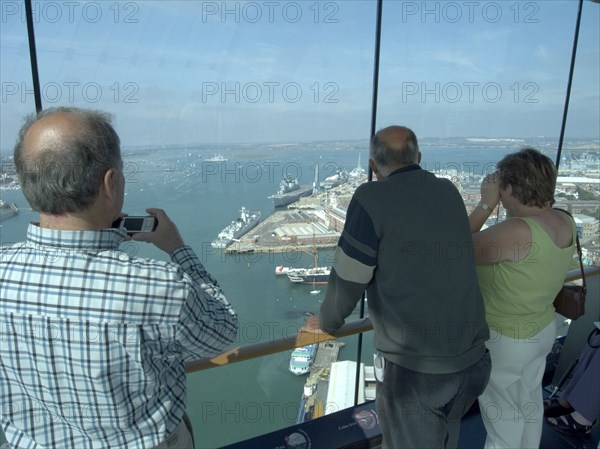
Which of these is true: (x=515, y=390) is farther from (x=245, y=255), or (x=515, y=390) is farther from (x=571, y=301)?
(x=245, y=255)

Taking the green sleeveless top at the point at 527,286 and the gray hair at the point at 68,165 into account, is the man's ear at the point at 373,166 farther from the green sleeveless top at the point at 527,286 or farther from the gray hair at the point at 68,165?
the gray hair at the point at 68,165

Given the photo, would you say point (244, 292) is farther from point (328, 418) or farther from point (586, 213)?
point (586, 213)

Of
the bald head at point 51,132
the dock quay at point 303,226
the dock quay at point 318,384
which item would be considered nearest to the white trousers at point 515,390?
the dock quay at point 318,384

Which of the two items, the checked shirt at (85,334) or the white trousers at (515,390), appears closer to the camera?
the checked shirt at (85,334)

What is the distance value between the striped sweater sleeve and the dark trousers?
32cm

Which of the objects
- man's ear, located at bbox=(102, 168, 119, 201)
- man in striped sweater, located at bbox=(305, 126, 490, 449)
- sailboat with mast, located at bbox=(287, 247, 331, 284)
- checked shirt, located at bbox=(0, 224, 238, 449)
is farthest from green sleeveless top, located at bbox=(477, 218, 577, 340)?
A: man's ear, located at bbox=(102, 168, 119, 201)

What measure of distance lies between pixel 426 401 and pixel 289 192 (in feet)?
5.53

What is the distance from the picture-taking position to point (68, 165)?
32.8 inches

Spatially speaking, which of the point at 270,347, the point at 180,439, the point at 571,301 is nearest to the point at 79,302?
the point at 180,439

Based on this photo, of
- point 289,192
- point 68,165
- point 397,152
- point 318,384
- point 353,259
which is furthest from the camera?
point 289,192

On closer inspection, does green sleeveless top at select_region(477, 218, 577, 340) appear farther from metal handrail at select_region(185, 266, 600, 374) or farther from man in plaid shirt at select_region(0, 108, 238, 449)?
man in plaid shirt at select_region(0, 108, 238, 449)

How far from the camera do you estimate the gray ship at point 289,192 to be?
9.10ft

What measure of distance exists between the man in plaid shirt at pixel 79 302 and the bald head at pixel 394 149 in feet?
3.01

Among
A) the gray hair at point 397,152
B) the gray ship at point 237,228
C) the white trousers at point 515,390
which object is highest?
the gray hair at point 397,152
